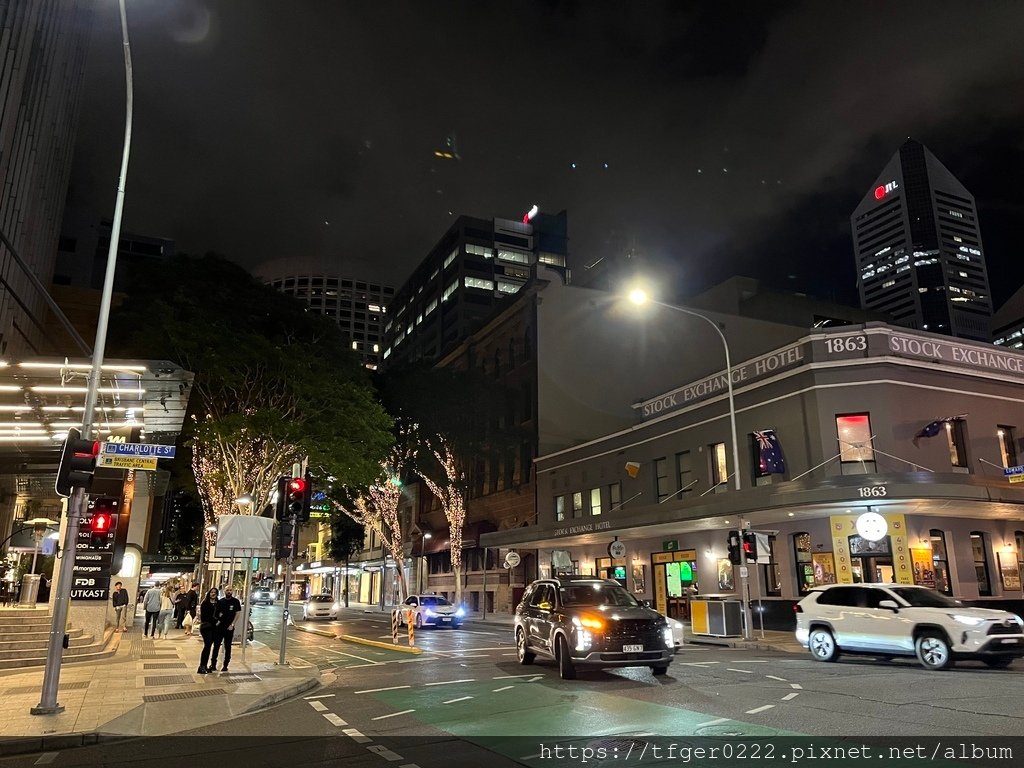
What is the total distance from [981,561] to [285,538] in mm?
22745

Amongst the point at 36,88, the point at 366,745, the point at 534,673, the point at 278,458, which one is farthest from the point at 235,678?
the point at 36,88

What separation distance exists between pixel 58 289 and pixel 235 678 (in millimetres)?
41796

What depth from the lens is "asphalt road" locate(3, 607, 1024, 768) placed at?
8133mm

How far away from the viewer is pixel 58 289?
46969 mm

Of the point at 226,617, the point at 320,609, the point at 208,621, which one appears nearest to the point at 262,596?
the point at 320,609

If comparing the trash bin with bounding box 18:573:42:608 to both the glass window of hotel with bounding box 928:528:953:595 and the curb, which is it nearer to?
the curb

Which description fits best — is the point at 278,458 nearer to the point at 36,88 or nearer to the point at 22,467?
the point at 22,467

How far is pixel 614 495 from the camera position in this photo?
36719 mm

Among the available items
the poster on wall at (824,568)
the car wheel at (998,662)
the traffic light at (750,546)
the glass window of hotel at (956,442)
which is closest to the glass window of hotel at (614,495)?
the poster on wall at (824,568)

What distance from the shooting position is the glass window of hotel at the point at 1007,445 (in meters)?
26.5

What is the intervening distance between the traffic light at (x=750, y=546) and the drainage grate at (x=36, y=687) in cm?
1728

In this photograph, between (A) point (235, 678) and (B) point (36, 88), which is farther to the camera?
(B) point (36, 88)

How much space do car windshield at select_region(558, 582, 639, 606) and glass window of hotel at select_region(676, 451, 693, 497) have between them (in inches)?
649

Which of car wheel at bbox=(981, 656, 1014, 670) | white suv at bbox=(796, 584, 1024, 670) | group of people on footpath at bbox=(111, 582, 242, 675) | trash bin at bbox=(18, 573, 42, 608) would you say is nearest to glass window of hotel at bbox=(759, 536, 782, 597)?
white suv at bbox=(796, 584, 1024, 670)
